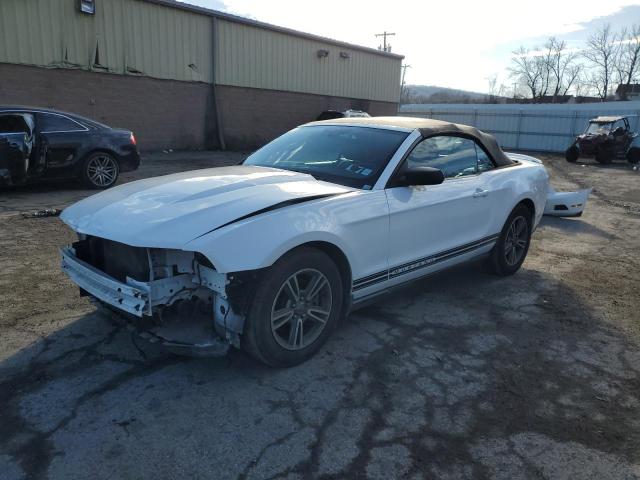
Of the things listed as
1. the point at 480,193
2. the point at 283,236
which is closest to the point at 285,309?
the point at 283,236

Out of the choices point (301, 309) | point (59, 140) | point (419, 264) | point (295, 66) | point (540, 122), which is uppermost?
point (295, 66)

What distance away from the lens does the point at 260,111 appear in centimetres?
2070

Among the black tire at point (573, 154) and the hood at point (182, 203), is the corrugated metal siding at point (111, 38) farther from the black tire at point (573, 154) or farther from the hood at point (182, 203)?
the black tire at point (573, 154)

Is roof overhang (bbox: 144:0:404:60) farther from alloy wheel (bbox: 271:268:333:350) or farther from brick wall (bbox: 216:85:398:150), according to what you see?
alloy wheel (bbox: 271:268:333:350)

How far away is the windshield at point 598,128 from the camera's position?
2041 centimetres

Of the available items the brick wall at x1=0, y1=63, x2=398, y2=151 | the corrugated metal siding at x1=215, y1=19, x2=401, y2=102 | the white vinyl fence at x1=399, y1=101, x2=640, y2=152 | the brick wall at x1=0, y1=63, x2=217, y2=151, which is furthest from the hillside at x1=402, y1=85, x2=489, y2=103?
the brick wall at x1=0, y1=63, x2=217, y2=151

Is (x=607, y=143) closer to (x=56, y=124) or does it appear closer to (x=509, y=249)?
(x=509, y=249)

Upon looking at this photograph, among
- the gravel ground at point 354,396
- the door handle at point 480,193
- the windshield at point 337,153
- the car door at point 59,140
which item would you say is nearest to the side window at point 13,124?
the car door at point 59,140

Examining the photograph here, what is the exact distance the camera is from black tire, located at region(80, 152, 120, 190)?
28.8ft

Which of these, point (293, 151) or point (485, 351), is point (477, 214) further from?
point (293, 151)

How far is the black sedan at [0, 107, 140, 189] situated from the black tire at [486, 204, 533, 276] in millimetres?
6973

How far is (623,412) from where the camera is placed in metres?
2.95

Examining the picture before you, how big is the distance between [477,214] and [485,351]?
1.40 metres

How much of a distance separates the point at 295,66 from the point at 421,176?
19.6 metres
